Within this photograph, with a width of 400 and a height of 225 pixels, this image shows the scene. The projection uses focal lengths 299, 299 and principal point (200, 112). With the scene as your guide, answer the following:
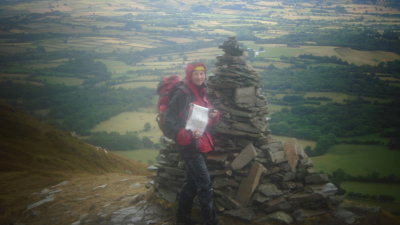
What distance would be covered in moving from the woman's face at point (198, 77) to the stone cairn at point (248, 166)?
2.15m

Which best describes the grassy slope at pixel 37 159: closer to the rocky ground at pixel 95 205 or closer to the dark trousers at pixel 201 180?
the rocky ground at pixel 95 205

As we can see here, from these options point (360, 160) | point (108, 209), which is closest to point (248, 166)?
point (108, 209)

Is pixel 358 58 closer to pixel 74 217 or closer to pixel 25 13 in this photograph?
pixel 74 217

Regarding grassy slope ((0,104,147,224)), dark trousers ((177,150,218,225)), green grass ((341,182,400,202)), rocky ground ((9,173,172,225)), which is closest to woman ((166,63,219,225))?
dark trousers ((177,150,218,225))

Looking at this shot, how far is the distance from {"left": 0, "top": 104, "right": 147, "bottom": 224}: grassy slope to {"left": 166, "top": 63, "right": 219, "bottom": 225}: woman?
7.15 m

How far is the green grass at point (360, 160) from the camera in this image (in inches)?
755

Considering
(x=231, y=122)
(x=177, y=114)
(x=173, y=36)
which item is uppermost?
(x=173, y=36)

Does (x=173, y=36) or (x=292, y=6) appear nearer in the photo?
(x=292, y=6)

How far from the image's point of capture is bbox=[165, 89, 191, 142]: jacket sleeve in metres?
5.61

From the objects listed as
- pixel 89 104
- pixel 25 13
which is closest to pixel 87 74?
pixel 89 104

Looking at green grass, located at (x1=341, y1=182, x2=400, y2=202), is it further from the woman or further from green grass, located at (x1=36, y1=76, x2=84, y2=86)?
green grass, located at (x1=36, y1=76, x2=84, y2=86)

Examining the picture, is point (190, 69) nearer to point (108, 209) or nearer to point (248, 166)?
point (248, 166)

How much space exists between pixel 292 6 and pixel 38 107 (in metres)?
42.8

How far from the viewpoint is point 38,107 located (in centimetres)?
4575
